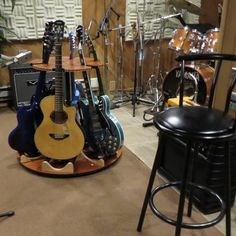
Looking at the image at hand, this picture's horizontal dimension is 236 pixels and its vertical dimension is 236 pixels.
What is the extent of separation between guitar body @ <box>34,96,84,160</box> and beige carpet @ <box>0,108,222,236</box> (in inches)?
7.9

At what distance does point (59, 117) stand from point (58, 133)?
0.40 feet

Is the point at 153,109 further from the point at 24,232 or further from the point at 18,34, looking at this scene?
the point at 24,232

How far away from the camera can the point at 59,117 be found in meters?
2.22

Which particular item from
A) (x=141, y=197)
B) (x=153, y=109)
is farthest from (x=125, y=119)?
(x=141, y=197)

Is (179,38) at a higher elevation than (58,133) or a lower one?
higher

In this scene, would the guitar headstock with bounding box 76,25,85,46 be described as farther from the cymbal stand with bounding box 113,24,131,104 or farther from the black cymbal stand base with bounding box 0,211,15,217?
the cymbal stand with bounding box 113,24,131,104

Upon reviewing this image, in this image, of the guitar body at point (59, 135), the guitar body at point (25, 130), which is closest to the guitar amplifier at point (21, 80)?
the guitar body at point (25, 130)

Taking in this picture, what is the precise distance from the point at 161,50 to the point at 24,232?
131 inches

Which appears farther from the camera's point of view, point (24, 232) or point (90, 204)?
point (90, 204)

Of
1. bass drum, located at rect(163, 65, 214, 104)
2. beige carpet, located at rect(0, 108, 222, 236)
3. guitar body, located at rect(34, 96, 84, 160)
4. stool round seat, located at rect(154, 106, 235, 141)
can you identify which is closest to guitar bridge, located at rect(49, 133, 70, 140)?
guitar body, located at rect(34, 96, 84, 160)

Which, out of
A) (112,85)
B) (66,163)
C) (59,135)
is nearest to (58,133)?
(59,135)

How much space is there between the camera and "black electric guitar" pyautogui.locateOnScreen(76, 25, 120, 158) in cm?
231

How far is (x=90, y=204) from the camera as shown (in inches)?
77.0

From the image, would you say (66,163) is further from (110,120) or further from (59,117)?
(110,120)
